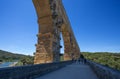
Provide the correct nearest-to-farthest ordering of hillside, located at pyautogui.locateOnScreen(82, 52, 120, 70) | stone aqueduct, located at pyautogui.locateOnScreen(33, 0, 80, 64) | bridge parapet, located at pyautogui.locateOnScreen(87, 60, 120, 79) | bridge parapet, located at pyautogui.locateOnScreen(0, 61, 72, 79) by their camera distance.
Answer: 1. bridge parapet, located at pyautogui.locateOnScreen(87, 60, 120, 79)
2. bridge parapet, located at pyautogui.locateOnScreen(0, 61, 72, 79)
3. stone aqueduct, located at pyautogui.locateOnScreen(33, 0, 80, 64)
4. hillside, located at pyautogui.locateOnScreen(82, 52, 120, 70)

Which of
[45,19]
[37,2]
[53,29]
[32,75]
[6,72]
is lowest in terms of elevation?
[32,75]

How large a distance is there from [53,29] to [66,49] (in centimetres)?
1437

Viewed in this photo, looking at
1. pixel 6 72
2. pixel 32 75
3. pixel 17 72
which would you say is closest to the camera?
pixel 6 72

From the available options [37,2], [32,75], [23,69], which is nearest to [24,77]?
[23,69]

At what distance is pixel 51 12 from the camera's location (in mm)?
10008

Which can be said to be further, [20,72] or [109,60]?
[109,60]

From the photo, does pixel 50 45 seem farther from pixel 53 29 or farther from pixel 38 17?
pixel 38 17

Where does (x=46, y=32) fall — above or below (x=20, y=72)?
above

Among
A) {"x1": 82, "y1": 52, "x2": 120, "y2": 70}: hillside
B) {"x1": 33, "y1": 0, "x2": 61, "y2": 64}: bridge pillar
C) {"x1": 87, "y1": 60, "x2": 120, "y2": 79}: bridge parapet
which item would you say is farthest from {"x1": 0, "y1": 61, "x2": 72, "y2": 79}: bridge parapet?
{"x1": 82, "y1": 52, "x2": 120, "y2": 70}: hillside

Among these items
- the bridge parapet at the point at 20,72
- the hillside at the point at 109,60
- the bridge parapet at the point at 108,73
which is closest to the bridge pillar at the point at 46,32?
the bridge parapet at the point at 20,72

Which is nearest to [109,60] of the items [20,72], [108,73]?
[108,73]

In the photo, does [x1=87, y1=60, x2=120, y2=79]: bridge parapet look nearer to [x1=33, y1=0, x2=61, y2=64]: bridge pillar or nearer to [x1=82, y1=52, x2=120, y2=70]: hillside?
[x1=33, y1=0, x2=61, y2=64]: bridge pillar

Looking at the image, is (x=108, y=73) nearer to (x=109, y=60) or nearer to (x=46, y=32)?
(x=46, y=32)

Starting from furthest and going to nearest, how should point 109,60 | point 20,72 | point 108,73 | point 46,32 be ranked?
point 109,60, point 46,32, point 20,72, point 108,73
